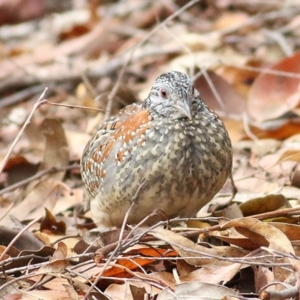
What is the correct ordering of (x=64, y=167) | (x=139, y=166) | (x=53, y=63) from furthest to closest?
(x=53, y=63) → (x=64, y=167) → (x=139, y=166)

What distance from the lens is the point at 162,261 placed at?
413 centimetres

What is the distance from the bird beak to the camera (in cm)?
438

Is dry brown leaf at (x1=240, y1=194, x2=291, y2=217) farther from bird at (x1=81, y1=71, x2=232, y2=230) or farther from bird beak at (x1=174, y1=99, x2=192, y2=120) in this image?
bird beak at (x1=174, y1=99, x2=192, y2=120)

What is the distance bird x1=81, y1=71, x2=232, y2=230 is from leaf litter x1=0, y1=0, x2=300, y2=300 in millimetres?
158

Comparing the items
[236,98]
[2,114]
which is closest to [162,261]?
[236,98]

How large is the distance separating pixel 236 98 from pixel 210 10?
3.59m

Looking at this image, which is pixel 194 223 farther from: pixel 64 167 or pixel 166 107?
pixel 64 167

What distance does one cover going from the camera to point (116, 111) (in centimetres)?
665

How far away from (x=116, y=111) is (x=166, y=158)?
2369 millimetres

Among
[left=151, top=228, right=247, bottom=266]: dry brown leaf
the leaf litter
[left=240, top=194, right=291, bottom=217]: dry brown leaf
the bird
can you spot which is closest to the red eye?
the bird

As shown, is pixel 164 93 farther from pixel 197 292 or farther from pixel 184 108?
pixel 197 292

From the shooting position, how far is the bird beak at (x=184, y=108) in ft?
14.4

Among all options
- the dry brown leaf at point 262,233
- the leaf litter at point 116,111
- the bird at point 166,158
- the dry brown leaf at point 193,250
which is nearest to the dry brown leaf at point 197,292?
the leaf litter at point 116,111

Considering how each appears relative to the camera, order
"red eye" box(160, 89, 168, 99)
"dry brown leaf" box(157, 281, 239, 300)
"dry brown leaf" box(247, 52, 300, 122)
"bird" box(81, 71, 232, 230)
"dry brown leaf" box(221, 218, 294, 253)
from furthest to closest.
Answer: "dry brown leaf" box(247, 52, 300, 122)
"red eye" box(160, 89, 168, 99)
"bird" box(81, 71, 232, 230)
"dry brown leaf" box(221, 218, 294, 253)
"dry brown leaf" box(157, 281, 239, 300)
